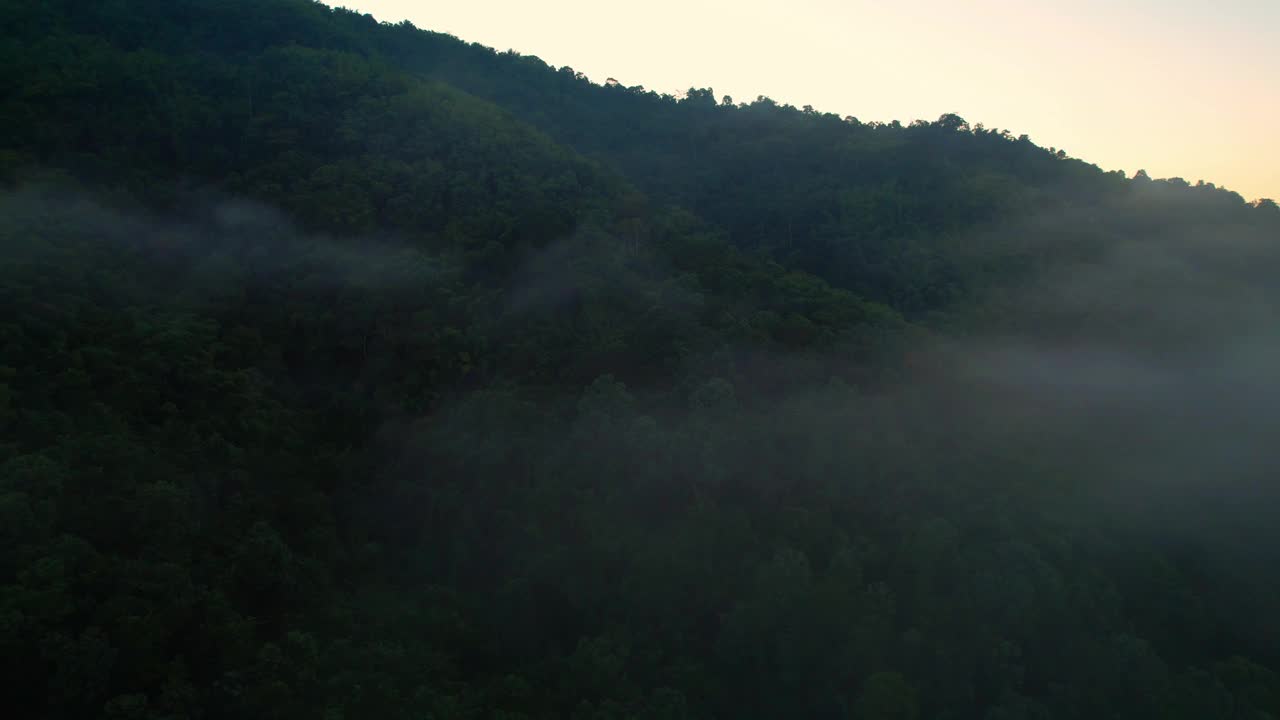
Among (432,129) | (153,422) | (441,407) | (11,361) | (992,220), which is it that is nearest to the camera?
(11,361)

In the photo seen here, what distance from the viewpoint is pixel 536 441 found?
20.2 meters

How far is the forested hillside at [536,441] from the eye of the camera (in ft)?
48.5

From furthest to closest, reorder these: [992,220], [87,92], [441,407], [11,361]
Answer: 1. [992,220]
2. [87,92]
3. [441,407]
4. [11,361]

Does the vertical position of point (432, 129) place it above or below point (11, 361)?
above

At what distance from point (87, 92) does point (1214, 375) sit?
36.3 metres

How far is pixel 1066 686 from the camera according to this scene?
16484 millimetres

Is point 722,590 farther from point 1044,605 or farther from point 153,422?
point 153,422

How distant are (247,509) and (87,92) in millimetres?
17334

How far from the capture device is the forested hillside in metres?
14.8

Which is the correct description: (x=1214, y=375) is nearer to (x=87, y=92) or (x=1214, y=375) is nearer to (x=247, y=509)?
(x=247, y=509)

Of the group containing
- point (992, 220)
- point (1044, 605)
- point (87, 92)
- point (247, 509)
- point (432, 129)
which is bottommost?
point (247, 509)

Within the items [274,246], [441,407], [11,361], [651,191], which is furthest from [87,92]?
[651,191]

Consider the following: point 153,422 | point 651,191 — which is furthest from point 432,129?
point 153,422

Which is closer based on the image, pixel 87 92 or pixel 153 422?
pixel 153 422
